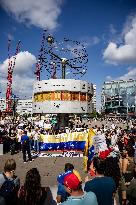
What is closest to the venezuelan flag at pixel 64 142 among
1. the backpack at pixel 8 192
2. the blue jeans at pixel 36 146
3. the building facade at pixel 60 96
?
the blue jeans at pixel 36 146

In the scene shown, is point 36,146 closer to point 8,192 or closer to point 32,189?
point 8,192

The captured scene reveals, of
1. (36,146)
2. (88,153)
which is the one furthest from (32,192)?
(36,146)

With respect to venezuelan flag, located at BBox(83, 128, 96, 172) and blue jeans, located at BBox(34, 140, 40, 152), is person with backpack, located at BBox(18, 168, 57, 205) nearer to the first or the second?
venezuelan flag, located at BBox(83, 128, 96, 172)

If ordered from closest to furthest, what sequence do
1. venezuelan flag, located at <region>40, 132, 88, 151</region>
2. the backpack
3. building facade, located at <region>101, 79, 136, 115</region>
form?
the backpack < venezuelan flag, located at <region>40, 132, 88, 151</region> < building facade, located at <region>101, 79, 136, 115</region>

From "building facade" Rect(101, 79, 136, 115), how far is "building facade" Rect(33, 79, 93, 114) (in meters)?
141

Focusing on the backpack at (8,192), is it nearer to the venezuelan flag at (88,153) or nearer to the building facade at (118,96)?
the venezuelan flag at (88,153)

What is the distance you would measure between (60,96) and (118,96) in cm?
15923

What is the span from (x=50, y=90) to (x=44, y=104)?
1574mm

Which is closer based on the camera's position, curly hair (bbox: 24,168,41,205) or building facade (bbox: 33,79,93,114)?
curly hair (bbox: 24,168,41,205)

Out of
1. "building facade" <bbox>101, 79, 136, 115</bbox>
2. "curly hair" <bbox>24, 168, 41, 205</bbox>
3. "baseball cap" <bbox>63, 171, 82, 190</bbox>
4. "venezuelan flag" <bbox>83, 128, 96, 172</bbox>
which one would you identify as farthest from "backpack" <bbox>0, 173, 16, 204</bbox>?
"building facade" <bbox>101, 79, 136, 115</bbox>

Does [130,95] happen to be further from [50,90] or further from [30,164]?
[30,164]

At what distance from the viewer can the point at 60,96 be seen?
29750mm

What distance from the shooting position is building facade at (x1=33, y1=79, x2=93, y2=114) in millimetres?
29719

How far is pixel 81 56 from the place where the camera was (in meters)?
35.2
